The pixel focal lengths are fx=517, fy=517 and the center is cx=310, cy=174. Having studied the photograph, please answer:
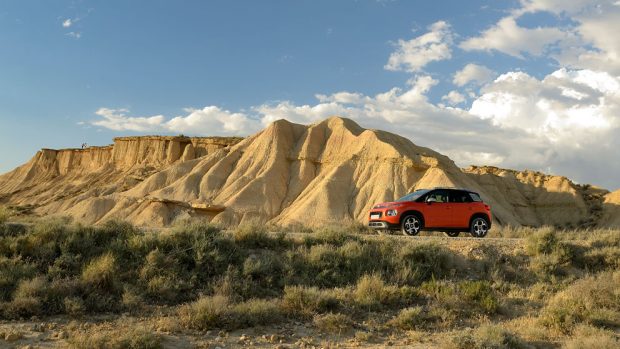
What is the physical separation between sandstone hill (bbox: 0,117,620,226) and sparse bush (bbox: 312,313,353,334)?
24.7 meters

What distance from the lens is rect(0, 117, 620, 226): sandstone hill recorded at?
41781 mm

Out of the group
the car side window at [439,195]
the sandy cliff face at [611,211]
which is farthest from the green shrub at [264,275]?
the sandy cliff face at [611,211]

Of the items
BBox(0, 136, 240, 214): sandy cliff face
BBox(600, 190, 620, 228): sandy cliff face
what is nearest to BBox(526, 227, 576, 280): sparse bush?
BBox(600, 190, 620, 228): sandy cliff face

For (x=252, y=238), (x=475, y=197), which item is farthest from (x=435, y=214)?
(x=252, y=238)

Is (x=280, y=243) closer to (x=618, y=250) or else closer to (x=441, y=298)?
(x=441, y=298)

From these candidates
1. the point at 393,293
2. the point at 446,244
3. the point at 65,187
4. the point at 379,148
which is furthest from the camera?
the point at 65,187

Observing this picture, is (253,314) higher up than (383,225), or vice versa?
(383,225)

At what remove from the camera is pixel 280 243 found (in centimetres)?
1234

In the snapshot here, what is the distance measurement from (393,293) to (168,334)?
436 cm

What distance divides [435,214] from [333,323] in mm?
7627

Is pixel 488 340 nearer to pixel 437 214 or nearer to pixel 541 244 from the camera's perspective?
pixel 541 244

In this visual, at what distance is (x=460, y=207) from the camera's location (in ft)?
51.1

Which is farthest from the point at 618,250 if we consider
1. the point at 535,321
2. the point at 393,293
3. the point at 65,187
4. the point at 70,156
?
the point at 70,156

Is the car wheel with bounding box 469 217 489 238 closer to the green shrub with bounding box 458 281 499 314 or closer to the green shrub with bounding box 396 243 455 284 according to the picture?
the green shrub with bounding box 396 243 455 284
